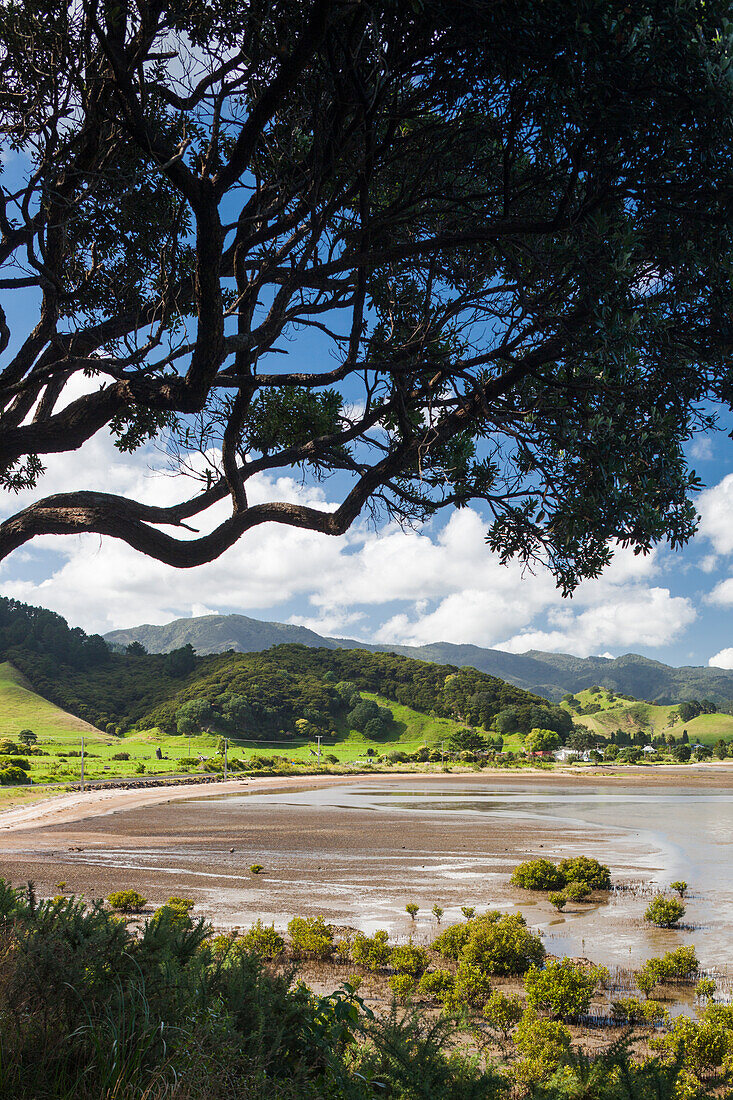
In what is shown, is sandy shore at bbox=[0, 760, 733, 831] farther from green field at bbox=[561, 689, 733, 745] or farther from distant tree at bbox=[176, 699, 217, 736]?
green field at bbox=[561, 689, 733, 745]

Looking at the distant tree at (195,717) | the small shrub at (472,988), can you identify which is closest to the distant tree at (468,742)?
the distant tree at (195,717)

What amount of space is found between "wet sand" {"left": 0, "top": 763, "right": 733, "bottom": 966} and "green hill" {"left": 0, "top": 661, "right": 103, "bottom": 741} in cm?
5272

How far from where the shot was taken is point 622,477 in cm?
582

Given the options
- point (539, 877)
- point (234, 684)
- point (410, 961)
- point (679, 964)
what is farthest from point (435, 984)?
point (234, 684)

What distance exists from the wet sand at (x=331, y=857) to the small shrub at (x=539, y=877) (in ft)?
1.24

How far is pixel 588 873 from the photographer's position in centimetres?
1611

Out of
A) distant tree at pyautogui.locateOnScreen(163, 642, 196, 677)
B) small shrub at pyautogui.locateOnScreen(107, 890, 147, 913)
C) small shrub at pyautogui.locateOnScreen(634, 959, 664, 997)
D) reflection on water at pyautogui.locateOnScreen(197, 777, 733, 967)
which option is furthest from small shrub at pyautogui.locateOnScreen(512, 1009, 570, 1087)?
distant tree at pyautogui.locateOnScreen(163, 642, 196, 677)

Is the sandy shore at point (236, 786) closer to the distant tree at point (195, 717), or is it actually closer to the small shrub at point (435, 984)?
the small shrub at point (435, 984)

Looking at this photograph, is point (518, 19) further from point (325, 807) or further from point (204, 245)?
point (325, 807)

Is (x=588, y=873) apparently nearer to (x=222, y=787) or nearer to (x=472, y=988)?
(x=472, y=988)

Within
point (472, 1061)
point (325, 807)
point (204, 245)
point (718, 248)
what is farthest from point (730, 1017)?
point (325, 807)

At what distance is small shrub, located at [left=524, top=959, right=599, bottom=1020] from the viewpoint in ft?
26.5

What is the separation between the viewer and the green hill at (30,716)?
288 ft

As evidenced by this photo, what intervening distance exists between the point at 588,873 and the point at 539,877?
108cm
